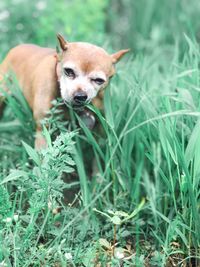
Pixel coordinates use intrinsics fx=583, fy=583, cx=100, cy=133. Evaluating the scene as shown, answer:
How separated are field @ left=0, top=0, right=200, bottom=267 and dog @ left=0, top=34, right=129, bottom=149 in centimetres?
9

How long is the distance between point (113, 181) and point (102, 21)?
3104 mm

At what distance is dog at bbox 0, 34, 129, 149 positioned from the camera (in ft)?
10.2

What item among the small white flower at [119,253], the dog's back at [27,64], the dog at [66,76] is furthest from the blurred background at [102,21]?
the small white flower at [119,253]

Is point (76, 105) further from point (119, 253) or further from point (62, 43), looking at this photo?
point (119, 253)

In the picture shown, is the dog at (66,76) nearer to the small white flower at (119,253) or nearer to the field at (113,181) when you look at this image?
the field at (113,181)

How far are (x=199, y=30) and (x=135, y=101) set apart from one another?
3.06m

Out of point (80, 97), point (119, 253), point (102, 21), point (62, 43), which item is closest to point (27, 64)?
point (62, 43)

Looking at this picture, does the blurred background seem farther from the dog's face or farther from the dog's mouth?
the dog's mouth

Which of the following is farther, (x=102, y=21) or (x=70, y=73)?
(x=102, y=21)

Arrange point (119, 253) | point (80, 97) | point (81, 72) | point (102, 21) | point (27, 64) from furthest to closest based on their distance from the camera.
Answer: point (102, 21) → point (27, 64) → point (81, 72) → point (80, 97) → point (119, 253)

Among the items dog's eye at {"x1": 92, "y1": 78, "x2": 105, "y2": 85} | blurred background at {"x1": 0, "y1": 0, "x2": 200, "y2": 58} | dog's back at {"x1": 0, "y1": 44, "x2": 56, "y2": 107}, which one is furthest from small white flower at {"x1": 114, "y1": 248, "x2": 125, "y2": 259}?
blurred background at {"x1": 0, "y1": 0, "x2": 200, "y2": 58}

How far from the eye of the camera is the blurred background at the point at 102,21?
5.17 meters

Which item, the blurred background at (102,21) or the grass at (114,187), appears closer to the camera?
the grass at (114,187)

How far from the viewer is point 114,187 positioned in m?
3.10
